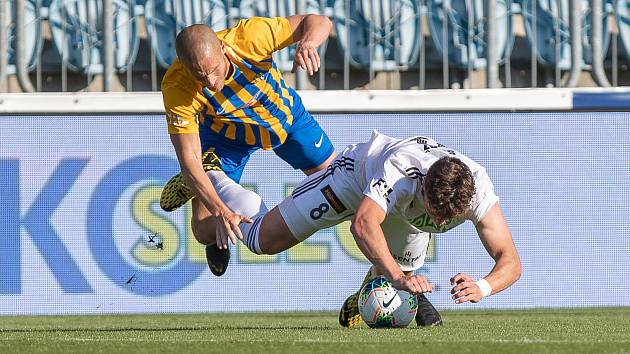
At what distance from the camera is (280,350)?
5.75 metres

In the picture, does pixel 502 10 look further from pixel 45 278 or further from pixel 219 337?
pixel 219 337

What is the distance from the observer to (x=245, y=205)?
8398mm

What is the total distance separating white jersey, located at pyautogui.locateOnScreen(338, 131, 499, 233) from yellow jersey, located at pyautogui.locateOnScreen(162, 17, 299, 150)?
3.65ft

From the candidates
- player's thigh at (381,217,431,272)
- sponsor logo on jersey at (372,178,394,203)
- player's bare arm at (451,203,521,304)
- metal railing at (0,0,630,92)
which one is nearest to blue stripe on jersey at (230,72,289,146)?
player's thigh at (381,217,431,272)

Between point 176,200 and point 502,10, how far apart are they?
4520mm

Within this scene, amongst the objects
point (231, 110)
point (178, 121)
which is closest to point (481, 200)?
point (178, 121)

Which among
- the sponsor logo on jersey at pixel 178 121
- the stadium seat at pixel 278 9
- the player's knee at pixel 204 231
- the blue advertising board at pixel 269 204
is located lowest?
the blue advertising board at pixel 269 204

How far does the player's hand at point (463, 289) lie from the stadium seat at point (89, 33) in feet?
20.8

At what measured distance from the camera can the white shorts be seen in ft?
25.0

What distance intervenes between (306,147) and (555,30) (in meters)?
4.00

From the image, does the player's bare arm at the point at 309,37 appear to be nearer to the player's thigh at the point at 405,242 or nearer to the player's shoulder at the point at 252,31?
the player's shoulder at the point at 252,31

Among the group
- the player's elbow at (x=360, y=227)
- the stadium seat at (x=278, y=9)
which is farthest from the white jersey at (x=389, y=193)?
the stadium seat at (x=278, y=9)

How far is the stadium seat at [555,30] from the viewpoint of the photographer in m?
12.0

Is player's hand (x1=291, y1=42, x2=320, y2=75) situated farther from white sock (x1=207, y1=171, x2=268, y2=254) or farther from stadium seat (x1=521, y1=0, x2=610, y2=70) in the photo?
stadium seat (x1=521, y1=0, x2=610, y2=70)
